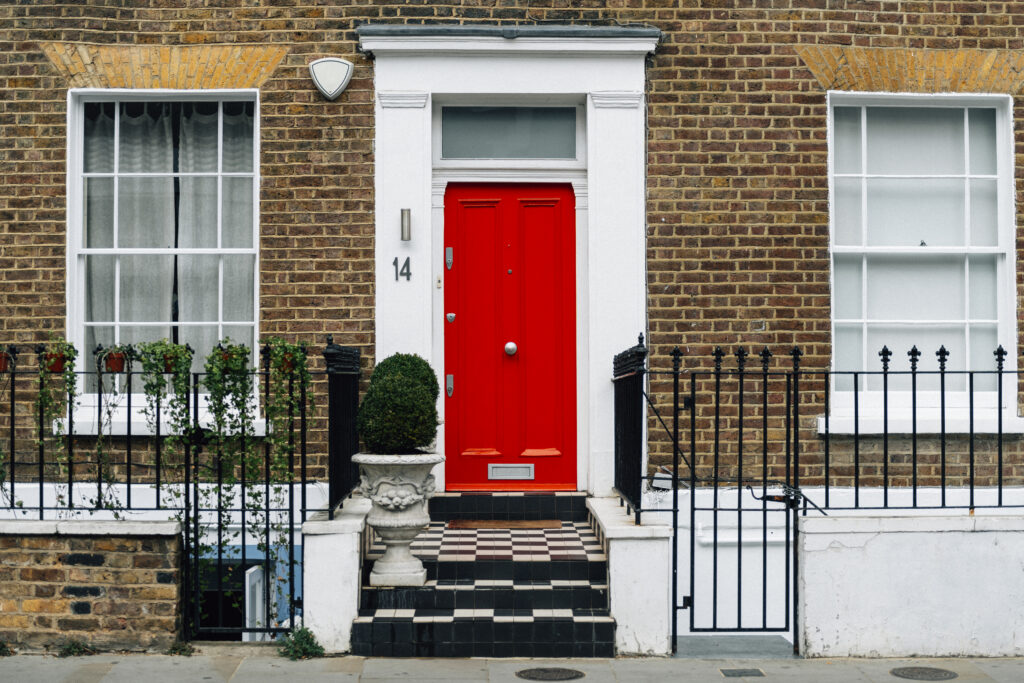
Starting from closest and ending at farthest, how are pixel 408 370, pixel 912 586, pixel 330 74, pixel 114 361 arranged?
pixel 912 586
pixel 408 370
pixel 114 361
pixel 330 74

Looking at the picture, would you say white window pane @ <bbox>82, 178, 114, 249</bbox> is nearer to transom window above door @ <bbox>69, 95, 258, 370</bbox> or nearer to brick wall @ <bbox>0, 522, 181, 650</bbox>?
transom window above door @ <bbox>69, 95, 258, 370</bbox>

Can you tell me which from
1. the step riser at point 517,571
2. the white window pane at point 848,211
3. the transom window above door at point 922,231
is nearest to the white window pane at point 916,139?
the transom window above door at point 922,231

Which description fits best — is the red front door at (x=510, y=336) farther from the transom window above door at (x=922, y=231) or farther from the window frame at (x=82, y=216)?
the transom window above door at (x=922, y=231)

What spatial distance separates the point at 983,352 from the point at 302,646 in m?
5.24

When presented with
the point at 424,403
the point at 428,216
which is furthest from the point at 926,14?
the point at 424,403

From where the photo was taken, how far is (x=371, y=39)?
801 cm

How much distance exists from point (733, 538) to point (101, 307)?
4.71 meters

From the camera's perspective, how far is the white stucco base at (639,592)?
6.34 metres

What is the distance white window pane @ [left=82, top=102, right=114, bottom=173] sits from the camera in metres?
8.24

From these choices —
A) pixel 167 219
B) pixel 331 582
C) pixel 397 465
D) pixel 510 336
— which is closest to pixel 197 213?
pixel 167 219

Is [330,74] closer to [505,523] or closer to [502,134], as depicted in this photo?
[502,134]

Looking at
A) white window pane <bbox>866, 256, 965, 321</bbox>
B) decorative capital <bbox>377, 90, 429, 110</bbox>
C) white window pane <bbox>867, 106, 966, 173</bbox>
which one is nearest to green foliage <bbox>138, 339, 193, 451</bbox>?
decorative capital <bbox>377, 90, 429, 110</bbox>

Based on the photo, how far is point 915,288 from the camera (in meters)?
8.37

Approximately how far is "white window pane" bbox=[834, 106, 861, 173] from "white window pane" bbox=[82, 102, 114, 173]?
519 cm
